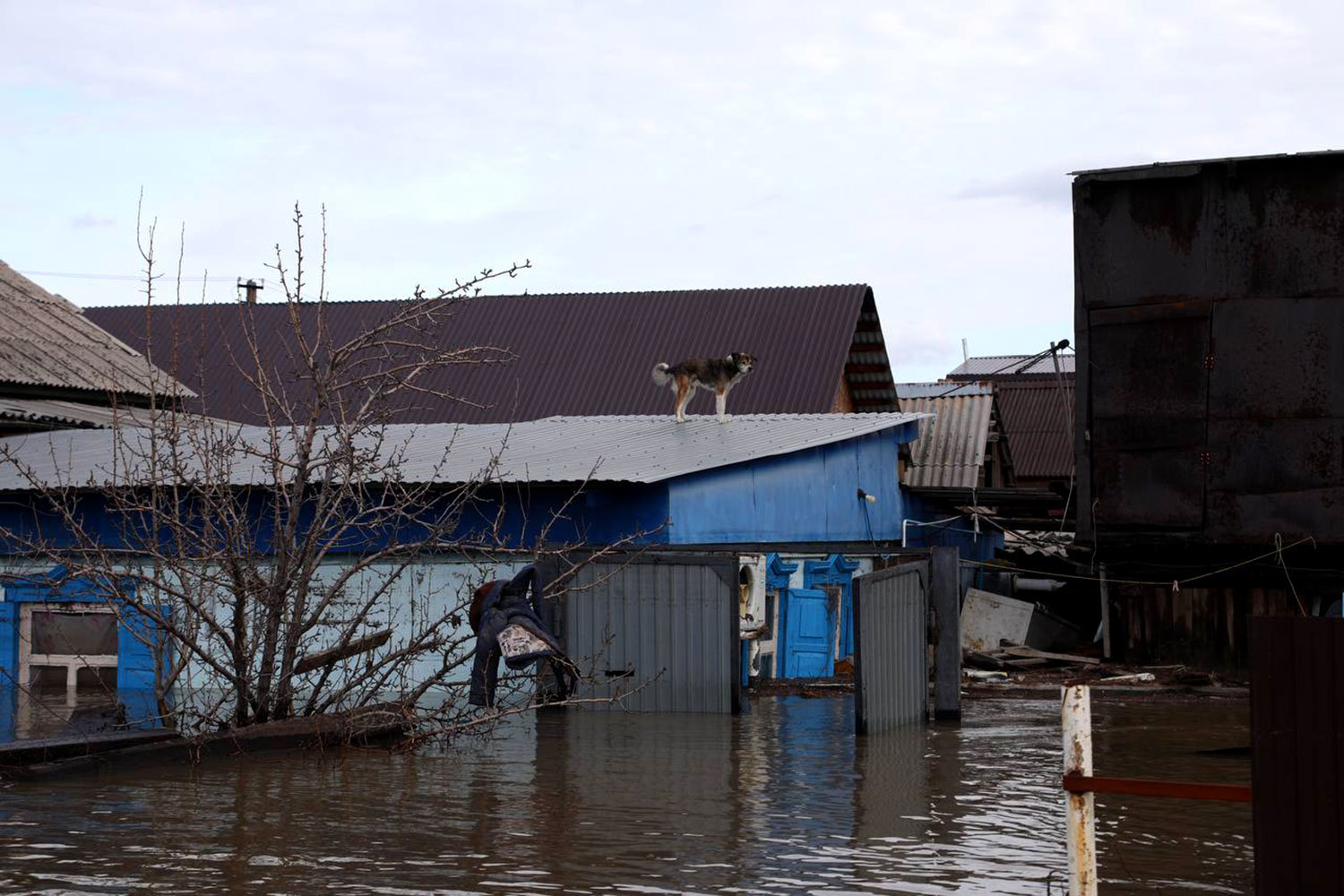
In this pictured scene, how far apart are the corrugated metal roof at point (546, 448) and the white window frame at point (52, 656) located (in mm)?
1566

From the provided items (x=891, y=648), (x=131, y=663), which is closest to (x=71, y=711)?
(x=131, y=663)

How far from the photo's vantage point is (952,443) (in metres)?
30.9

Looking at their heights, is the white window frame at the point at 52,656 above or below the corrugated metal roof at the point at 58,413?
below

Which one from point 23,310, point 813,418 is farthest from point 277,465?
point 23,310

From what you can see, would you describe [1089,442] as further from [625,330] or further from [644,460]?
[625,330]

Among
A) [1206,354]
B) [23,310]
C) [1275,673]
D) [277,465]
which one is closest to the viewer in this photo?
[1275,673]

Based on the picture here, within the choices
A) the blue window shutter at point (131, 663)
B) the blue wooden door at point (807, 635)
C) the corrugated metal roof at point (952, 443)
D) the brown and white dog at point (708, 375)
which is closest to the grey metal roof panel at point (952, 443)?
the corrugated metal roof at point (952, 443)

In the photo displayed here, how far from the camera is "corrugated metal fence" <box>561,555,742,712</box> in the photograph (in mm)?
16062

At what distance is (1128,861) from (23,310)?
25.6 meters

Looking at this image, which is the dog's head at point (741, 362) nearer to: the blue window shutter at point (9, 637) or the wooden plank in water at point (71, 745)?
the blue window shutter at point (9, 637)

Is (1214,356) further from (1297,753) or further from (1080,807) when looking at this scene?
(1080,807)

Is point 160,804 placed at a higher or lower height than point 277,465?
lower

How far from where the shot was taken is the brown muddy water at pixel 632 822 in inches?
315

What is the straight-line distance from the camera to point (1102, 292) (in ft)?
52.3
